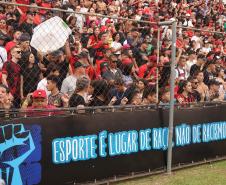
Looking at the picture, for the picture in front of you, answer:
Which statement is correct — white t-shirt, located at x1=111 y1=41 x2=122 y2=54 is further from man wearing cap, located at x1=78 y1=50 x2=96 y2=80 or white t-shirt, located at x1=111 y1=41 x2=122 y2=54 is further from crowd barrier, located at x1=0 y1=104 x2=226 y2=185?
crowd barrier, located at x1=0 y1=104 x2=226 y2=185

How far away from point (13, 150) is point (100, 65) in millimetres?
2275

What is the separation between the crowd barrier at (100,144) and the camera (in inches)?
242

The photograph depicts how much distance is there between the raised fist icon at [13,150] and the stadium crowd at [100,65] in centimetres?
46

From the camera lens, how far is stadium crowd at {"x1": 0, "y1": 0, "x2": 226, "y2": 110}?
6820mm

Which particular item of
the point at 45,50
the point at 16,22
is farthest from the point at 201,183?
the point at 16,22

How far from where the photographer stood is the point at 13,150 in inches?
239

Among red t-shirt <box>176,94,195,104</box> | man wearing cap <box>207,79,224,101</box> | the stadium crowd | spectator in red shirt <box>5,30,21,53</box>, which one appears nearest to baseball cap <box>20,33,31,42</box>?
the stadium crowd

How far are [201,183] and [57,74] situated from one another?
109 inches

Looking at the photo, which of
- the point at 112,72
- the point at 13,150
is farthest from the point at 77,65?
the point at 13,150

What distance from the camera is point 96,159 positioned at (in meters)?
7.08

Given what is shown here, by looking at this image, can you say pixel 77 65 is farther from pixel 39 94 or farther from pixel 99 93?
pixel 39 94

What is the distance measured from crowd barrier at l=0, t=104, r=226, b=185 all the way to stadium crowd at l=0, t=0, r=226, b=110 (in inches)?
12.1

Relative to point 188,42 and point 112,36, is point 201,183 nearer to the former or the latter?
point 112,36

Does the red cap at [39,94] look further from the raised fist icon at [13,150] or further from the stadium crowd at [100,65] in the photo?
the raised fist icon at [13,150]
